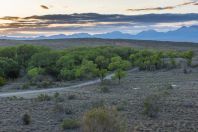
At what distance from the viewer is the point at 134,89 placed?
202 ft

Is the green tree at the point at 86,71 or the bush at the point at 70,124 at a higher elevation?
the bush at the point at 70,124

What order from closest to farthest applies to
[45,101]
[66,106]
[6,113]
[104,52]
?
[6,113] < [66,106] < [45,101] < [104,52]

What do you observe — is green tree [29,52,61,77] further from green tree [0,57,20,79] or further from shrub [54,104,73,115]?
shrub [54,104,73,115]

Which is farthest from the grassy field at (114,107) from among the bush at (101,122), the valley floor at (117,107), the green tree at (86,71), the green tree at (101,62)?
the green tree at (101,62)

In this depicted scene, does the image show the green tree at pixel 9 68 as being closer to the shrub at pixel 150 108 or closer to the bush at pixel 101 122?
the shrub at pixel 150 108

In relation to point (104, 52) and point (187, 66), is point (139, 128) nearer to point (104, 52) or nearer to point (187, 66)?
point (187, 66)

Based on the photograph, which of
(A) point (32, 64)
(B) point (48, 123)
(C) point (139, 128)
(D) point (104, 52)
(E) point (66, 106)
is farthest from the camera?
(D) point (104, 52)

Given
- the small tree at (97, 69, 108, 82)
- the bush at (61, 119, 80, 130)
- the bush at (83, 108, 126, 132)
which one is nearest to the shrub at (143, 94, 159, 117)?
the bush at (61, 119, 80, 130)

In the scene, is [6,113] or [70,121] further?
[6,113]

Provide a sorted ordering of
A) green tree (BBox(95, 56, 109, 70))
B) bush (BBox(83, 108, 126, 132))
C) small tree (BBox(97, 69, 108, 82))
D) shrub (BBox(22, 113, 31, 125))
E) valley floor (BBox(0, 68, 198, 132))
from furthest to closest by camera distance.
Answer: green tree (BBox(95, 56, 109, 70)) < small tree (BBox(97, 69, 108, 82)) < shrub (BBox(22, 113, 31, 125)) < valley floor (BBox(0, 68, 198, 132)) < bush (BBox(83, 108, 126, 132))

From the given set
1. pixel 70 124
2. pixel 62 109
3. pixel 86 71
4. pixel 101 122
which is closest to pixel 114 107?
pixel 70 124

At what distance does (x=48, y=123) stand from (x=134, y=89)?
79.3 feet

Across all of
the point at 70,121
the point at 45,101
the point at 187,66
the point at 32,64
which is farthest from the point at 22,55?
the point at 70,121

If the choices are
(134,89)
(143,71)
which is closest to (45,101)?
(134,89)
